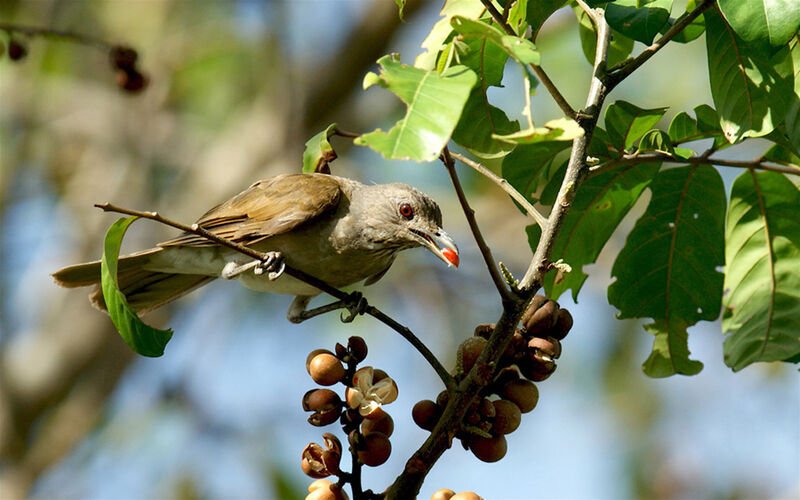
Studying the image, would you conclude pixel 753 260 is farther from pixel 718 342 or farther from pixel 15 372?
pixel 15 372

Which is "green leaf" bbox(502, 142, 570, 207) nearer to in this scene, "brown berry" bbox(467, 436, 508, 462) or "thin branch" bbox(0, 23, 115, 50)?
"brown berry" bbox(467, 436, 508, 462)

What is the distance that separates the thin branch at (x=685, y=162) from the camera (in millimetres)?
2395

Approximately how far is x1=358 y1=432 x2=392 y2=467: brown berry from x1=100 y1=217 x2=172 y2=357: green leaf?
24.3 inches

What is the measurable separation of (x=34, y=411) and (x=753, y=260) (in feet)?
24.5

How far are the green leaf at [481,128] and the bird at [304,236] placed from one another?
1172 mm

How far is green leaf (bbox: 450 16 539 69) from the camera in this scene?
1.91 metres

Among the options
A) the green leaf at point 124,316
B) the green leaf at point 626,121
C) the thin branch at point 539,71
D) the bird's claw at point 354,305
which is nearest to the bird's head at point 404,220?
the bird's claw at point 354,305

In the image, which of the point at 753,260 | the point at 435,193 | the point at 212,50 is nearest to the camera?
the point at 753,260

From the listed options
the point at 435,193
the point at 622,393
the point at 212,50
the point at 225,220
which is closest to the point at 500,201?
the point at 435,193

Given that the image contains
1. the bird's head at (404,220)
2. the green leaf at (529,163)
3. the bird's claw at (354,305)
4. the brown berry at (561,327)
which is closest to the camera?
the brown berry at (561,327)

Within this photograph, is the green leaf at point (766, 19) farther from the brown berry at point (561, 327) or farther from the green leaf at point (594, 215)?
the brown berry at point (561, 327)

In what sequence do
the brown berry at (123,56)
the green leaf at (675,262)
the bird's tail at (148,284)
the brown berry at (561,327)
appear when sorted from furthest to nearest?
the brown berry at (123,56) → the bird's tail at (148,284) → the green leaf at (675,262) → the brown berry at (561,327)

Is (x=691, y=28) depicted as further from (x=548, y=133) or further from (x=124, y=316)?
(x=124, y=316)

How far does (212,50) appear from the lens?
11.7 m
